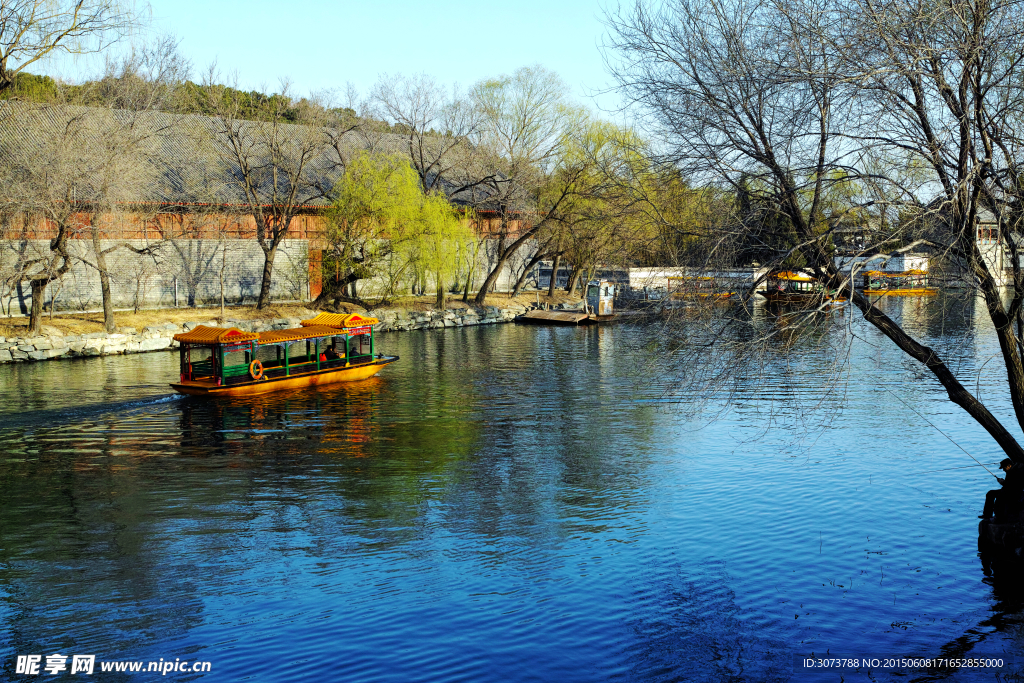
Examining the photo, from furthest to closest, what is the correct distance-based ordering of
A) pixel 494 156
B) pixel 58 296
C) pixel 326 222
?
pixel 494 156, pixel 326 222, pixel 58 296

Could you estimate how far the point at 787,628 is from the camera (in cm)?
909

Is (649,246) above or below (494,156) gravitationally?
below

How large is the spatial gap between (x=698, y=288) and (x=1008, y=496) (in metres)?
4.53

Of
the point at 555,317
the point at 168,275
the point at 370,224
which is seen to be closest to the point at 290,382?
the point at 168,275

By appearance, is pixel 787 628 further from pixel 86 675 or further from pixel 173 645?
pixel 86 675

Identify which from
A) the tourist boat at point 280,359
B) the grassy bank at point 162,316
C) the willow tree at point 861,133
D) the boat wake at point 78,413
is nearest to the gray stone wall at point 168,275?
the grassy bank at point 162,316

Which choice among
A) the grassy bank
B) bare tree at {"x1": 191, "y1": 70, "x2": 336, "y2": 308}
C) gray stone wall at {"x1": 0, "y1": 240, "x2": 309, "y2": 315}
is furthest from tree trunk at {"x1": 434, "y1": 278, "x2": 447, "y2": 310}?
bare tree at {"x1": 191, "y1": 70, "x2": 336, "y2": 308}

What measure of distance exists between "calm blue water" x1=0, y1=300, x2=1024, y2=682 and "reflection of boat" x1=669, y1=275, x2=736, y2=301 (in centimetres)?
96

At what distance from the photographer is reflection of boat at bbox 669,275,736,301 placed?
929 centimetres

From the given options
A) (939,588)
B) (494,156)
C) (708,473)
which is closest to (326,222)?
(494,156)

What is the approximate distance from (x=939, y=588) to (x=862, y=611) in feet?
4.28

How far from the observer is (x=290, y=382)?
23.4m

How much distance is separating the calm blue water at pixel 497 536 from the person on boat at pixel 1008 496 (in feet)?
2.66

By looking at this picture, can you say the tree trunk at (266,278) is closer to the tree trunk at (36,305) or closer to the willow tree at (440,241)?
the willow tree at (440,241)
